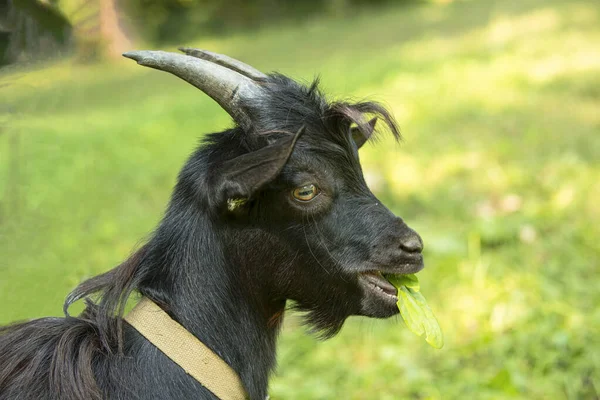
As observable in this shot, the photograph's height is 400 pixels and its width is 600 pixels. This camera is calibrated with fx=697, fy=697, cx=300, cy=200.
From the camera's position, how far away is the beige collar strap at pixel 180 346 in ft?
8.92

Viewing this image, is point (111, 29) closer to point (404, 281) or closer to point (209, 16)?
point (404, 281)

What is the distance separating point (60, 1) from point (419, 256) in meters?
2.18

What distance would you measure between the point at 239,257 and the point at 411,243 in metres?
0.73

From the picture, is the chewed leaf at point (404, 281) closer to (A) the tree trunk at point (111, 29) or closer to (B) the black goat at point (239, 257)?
(B) the black goat at point (239, 257)

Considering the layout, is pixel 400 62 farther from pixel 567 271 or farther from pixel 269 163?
pixel 269 163

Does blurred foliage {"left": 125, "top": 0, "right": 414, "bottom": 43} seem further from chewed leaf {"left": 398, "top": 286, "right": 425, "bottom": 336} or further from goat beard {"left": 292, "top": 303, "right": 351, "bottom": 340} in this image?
chewed leaf {"left": 398, "top": 286, "right": 425, "bottom": 336}

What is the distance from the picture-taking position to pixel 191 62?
8.98 ft

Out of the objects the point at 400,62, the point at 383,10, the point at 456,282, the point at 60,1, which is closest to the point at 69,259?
the point at 60,1

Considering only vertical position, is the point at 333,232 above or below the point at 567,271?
above

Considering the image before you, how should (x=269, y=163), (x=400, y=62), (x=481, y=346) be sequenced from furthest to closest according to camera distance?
1. (x=400, y=62)
2. (x=481, y=346)
3. (x=269, y=163)

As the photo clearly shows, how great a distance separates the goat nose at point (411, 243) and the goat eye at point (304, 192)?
0.45 m

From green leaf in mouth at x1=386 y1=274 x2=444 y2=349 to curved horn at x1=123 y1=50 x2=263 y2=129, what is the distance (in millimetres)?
988

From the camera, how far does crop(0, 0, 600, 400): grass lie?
4.29 metres

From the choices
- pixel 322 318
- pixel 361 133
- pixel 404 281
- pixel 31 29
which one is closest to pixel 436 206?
pixel 361 133
